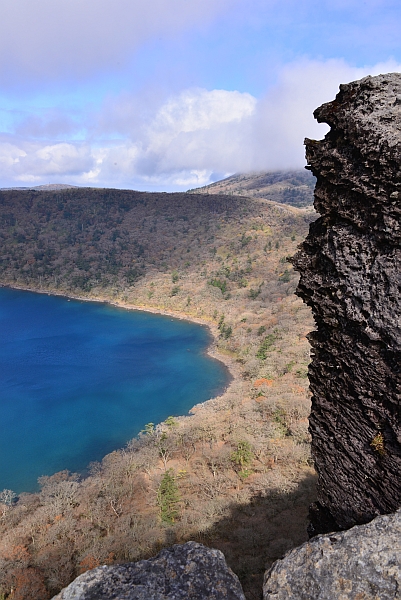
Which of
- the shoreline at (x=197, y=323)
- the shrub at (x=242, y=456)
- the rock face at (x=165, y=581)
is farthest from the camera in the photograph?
the shoreline at (x=197, y=323)

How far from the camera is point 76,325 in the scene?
57.8 m

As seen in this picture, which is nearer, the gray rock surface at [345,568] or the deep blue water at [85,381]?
the gray rock surface at [345,568]

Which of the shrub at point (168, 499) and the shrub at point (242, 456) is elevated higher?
the shrub at point (242, 456)

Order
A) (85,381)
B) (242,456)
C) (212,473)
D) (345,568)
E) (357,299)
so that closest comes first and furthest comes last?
(345,568)
(357,299)
(242,456)
(212,473)
(85,381)

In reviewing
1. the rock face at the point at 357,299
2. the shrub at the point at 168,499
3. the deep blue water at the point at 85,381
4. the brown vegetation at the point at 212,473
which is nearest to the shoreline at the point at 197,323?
the brown vegetation at the point at 212,473

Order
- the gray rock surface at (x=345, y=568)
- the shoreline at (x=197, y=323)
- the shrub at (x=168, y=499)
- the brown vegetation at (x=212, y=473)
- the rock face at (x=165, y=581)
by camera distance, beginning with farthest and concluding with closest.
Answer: the shoreline at (x=197, y=323) < the shrub at (x=168, y=499) < the brown vegetation at (x=212, y=473) < the rock face at (x=165, y=581) < the gray rock surface at (x=345, y=568)

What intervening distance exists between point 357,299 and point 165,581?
12.7 feet

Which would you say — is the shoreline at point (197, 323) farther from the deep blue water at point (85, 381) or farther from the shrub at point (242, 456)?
the shrub at point (242, 456)

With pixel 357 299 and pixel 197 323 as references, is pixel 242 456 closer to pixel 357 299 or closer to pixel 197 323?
pixel 357 299

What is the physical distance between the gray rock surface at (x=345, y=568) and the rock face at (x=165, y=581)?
449 mm

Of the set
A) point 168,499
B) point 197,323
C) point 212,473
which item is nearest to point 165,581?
point 168,499

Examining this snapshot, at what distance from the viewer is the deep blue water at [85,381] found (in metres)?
27.5

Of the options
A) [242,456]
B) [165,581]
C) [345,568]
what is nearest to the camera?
[345,568]

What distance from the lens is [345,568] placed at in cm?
334
